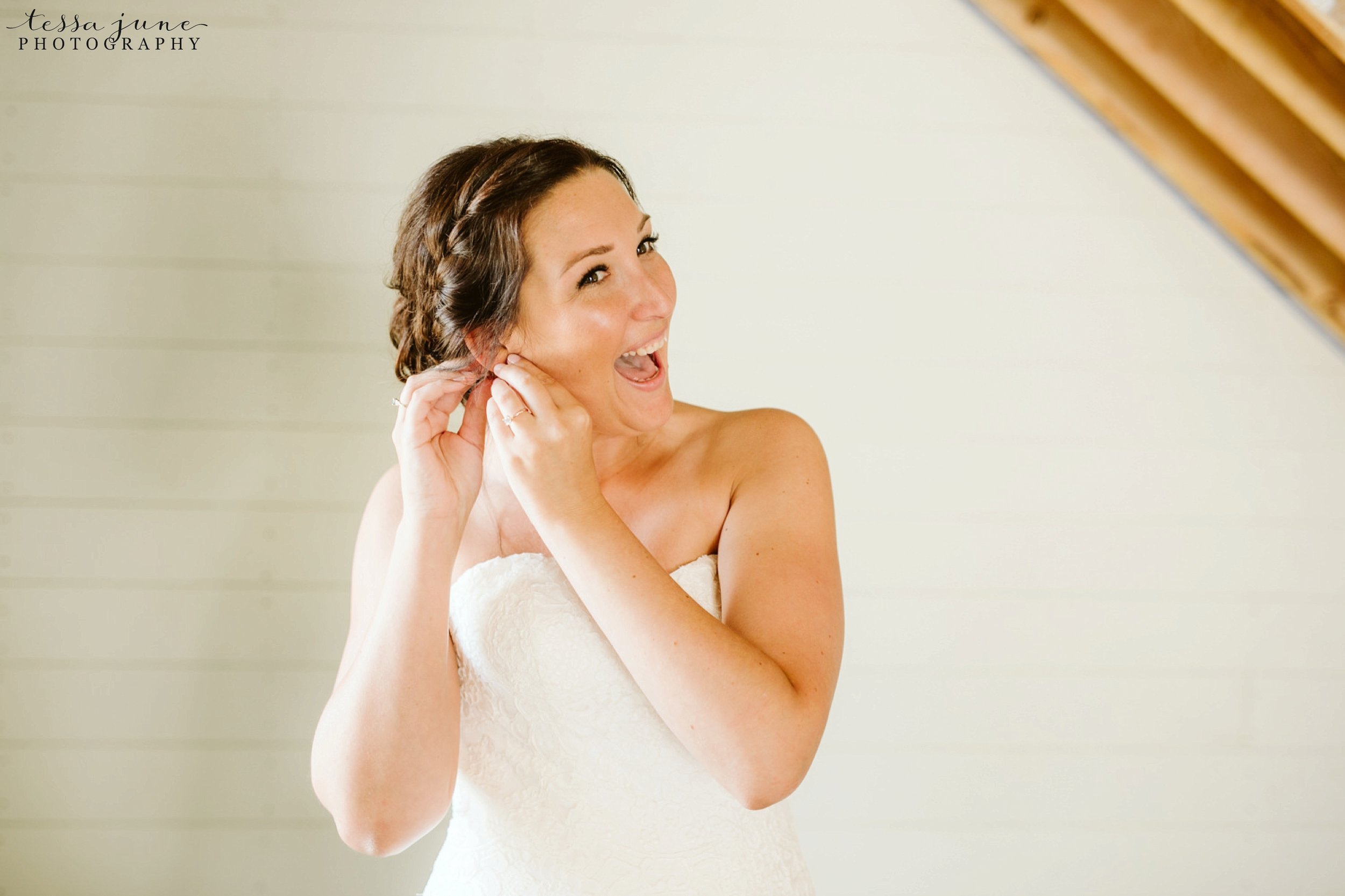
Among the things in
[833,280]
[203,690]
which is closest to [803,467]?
[833,280]

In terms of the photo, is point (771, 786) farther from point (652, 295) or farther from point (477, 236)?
point (477, 236)

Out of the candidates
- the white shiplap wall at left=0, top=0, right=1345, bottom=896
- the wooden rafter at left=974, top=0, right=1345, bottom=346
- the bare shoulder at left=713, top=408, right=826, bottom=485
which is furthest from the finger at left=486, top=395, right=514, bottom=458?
the wooden rafter at left=974, top=0, right=1345, bottom=346

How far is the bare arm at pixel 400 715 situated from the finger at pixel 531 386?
8.6 inches

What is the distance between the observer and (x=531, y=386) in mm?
1350

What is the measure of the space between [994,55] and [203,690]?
2200 millimetres

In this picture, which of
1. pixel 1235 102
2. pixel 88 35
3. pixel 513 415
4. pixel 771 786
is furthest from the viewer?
pixel 88 35

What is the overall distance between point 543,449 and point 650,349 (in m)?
0.27

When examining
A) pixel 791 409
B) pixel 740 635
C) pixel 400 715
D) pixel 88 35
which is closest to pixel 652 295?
pixel 740 635

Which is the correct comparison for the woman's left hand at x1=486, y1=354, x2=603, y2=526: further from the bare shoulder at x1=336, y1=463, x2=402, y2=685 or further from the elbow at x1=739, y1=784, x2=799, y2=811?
the elbow at x1=739, y1=784, x2=799, y2=811

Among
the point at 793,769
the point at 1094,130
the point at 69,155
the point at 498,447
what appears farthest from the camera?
the point at 1094,130

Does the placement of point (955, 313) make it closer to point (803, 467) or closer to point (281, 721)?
point (803, 467)

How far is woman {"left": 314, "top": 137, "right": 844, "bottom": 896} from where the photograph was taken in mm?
1297

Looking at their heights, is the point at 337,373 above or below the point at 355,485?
above

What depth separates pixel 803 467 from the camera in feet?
4.71
